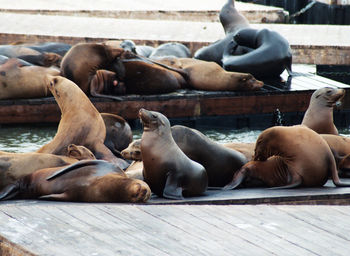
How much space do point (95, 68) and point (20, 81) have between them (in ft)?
2.70

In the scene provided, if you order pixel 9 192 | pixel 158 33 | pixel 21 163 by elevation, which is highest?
pixel 21 163

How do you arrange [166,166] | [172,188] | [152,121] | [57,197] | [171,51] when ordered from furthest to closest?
[171,51]
[152,121]
[166,166]
[172,188]
[57,197]

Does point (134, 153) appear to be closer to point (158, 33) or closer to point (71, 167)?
point (71, 167)

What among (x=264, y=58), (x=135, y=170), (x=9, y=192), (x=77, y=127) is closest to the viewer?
(x=9, y=192)

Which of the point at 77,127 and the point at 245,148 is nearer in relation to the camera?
the point at 245,148

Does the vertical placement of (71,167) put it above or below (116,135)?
above

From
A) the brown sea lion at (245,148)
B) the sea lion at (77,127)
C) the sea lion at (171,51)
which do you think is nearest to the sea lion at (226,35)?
the sea lion at (171,51)

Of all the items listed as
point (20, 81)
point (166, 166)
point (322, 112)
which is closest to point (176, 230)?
point (166, 166)

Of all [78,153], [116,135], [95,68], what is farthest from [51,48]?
[78,153]

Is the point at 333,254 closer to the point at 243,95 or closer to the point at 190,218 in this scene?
the point at 190,218

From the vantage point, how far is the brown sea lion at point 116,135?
746cm

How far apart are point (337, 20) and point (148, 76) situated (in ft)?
39.1

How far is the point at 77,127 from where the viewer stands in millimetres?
7039

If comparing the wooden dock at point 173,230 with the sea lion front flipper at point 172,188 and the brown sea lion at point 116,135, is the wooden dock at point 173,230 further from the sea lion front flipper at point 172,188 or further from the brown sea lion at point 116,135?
the brown sea lion at point 116,135
